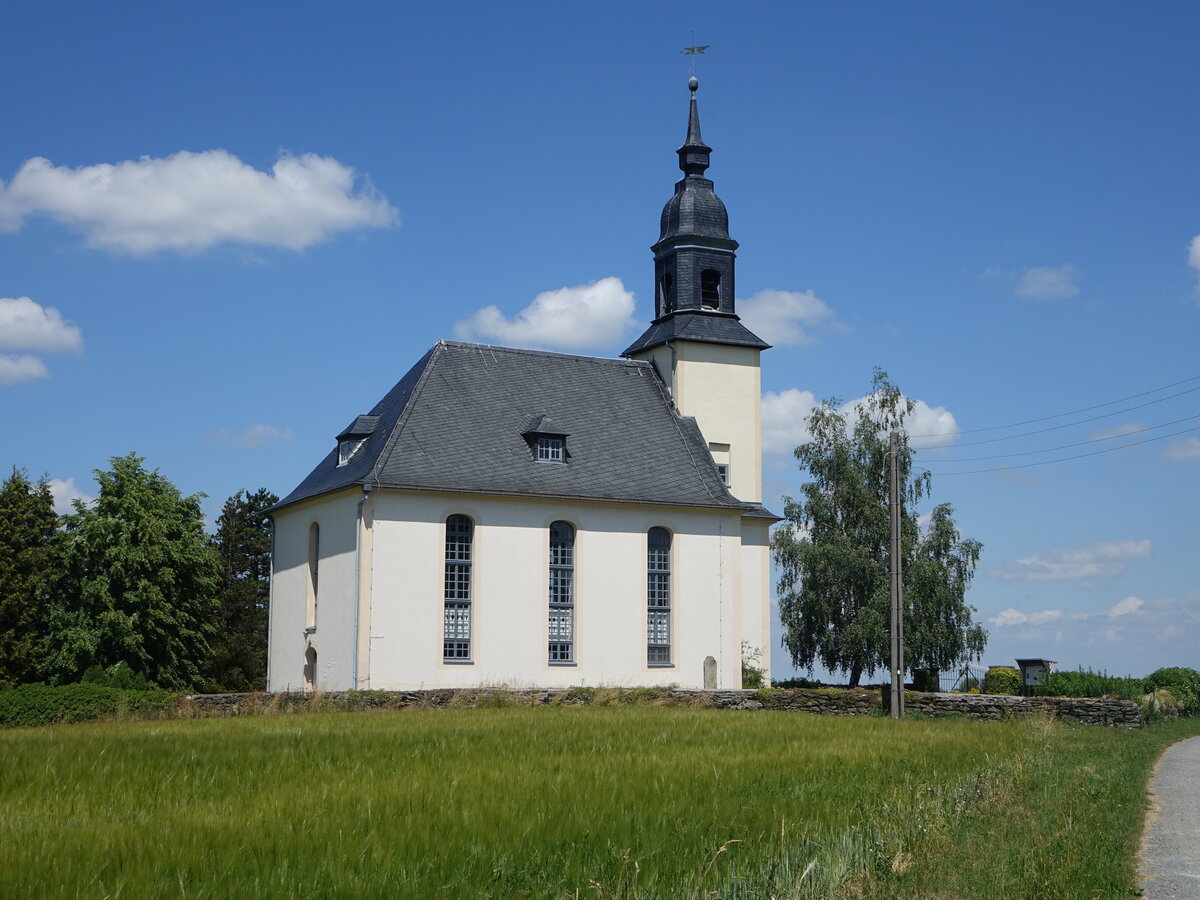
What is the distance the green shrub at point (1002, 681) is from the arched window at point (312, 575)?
76.8 feet

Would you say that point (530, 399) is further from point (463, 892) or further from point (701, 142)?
point (463, 892)

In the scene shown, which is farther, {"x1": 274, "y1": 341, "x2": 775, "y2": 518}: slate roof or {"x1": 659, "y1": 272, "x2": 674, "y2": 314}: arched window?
{"x1": 659, "y1": 272, "x2": 674, "y2": 314}: arched window

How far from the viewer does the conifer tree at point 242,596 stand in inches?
2046

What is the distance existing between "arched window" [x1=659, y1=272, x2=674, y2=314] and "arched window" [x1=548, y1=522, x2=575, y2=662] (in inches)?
415

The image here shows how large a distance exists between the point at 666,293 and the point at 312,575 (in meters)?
15.9

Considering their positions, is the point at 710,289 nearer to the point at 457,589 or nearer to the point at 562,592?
the point at 562,592

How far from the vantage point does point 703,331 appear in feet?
138

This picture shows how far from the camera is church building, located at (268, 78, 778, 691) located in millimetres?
34156

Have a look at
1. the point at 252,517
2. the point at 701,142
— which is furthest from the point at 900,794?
the point at 252,517

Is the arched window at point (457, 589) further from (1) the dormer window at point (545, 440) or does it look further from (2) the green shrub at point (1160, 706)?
(2) the green shrub at point (1160, 706)

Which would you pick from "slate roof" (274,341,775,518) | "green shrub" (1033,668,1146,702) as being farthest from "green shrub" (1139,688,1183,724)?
"slate roof" (274,341,775,518)

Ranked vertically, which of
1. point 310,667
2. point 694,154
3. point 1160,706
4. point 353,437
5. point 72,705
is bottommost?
point 1160,706

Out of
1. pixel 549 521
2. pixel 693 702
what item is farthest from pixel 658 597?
pixel 693 702

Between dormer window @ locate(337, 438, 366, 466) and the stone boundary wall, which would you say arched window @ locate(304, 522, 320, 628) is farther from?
the stone boundary wall
